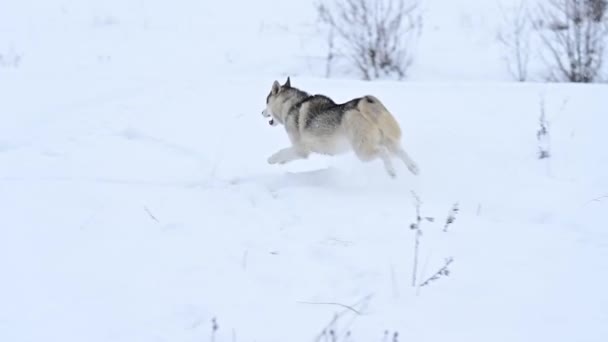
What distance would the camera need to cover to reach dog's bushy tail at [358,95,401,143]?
5.62 m

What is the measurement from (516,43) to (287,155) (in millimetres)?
5463

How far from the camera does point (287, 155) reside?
20.9 ft

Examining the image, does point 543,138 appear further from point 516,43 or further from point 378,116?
point 516,43

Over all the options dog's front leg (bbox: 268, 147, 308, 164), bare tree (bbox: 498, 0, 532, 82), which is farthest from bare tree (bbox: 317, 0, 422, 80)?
dog's front leg (bbox: 268, 147, 308, 164)

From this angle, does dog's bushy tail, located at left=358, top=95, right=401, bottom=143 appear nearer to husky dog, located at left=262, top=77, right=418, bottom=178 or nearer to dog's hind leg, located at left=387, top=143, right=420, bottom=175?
husky dog, located at left=262, top=77, right=418, bottom=178

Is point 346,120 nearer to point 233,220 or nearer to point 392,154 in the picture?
point 392,154

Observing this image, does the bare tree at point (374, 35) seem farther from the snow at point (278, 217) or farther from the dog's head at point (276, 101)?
the dog's head at point (276, 101)

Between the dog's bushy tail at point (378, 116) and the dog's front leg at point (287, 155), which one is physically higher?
the dog's bushy tail at point (378, 116)

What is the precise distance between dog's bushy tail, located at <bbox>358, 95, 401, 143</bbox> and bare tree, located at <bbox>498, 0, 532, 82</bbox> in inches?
193

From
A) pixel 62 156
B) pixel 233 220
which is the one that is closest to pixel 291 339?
pixel 233 220

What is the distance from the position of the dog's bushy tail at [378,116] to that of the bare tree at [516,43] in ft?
16.0

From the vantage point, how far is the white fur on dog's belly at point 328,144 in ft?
19.6

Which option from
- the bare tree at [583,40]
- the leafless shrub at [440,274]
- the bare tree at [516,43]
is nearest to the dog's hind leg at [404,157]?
the leafless shrub at [440,274]

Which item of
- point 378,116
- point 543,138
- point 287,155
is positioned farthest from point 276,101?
point 543,138
